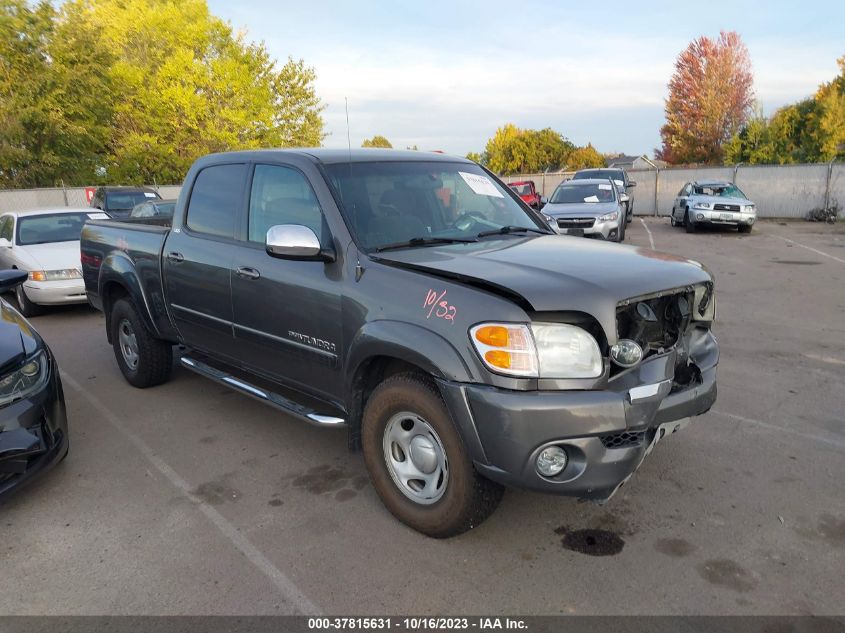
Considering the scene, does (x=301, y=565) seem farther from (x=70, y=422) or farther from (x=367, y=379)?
(x=70, y=422)

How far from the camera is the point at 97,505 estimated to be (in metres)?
3.65

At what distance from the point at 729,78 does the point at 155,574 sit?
52.2 meters

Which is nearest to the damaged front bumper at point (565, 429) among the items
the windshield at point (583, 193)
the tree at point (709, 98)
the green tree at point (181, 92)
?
the windshield at point (583, 193)

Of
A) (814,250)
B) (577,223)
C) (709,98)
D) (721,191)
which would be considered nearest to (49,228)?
(577,223)

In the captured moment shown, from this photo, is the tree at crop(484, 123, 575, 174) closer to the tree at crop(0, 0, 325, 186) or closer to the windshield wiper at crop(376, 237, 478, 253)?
the tree at crop(0, 0, 325, 186)

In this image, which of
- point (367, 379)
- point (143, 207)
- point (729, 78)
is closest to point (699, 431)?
point (367, 379)

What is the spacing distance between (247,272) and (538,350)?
2.07 metres

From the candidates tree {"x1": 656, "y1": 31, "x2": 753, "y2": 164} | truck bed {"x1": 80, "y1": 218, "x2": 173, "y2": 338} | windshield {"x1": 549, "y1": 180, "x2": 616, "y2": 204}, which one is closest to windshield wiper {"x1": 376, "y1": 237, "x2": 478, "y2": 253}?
truck bed {"x1": 80, "y1": 218, "x2": 173, "y2": 338}

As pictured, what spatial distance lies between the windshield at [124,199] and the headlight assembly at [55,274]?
7.86 m

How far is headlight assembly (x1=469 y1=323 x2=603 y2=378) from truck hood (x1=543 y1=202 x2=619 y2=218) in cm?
1118

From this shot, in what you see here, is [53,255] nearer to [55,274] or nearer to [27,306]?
[55,274]

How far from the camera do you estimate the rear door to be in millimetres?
4285

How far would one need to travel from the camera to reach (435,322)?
2.91 metres

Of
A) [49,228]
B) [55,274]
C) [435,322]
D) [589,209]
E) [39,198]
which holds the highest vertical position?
[39,198]
